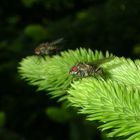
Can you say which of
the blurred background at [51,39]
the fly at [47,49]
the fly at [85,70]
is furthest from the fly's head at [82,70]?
the blurred background at [51,39]

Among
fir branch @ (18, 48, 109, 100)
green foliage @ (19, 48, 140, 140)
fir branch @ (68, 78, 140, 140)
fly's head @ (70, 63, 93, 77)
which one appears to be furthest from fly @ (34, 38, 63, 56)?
fir branch @ (68, 78, 140, 140)

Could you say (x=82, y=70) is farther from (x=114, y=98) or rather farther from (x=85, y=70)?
(x=114, y=98)

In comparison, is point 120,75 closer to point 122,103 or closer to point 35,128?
point 122,103

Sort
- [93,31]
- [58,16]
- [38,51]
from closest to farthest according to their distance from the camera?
[38,51]
[93,31]
[58,16]

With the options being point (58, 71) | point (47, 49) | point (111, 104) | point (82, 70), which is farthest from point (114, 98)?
point (47, 49)

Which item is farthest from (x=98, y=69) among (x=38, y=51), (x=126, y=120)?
(x=38, y=51)

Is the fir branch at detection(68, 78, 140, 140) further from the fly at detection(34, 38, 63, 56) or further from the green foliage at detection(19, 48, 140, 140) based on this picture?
the fly at detection(34, 38, 63, 56)

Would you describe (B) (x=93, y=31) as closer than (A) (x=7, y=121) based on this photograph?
Yes
